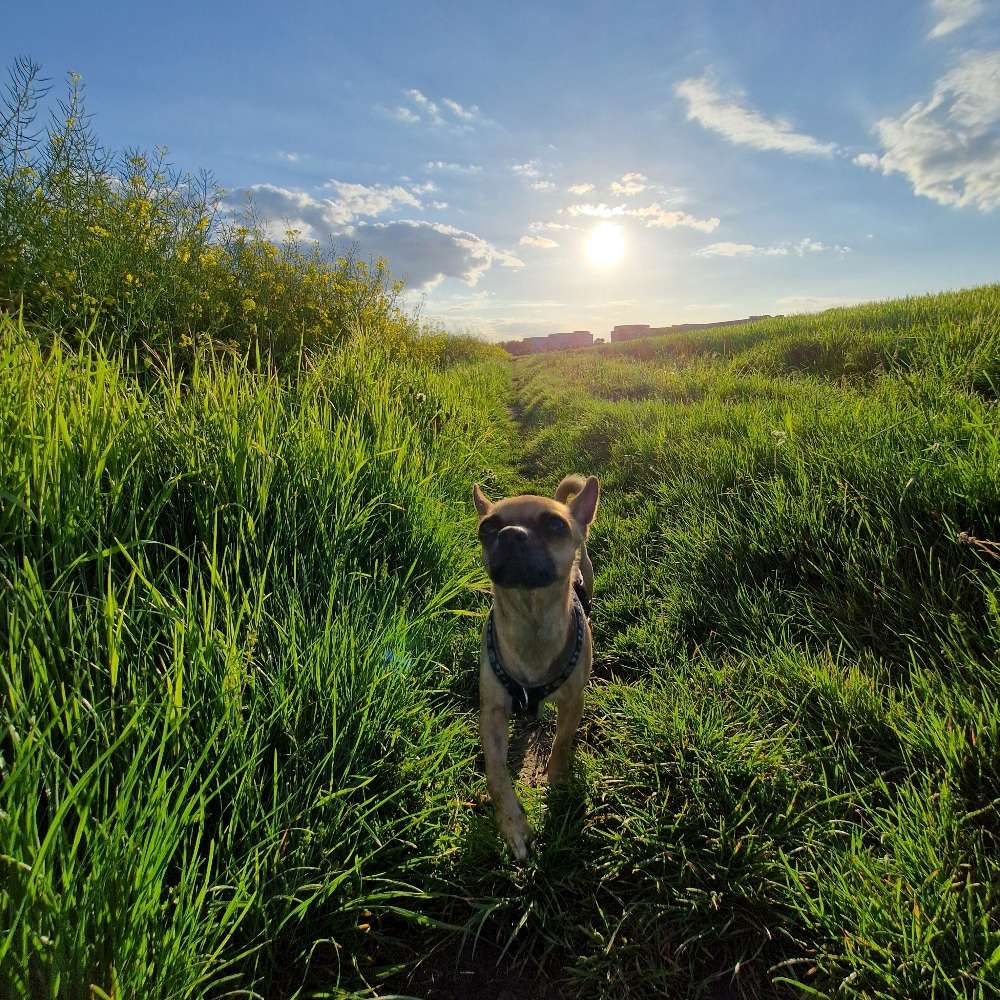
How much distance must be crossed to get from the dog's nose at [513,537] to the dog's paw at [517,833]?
100 centimetres

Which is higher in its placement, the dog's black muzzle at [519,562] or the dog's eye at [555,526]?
the dog's eye at [555,526]

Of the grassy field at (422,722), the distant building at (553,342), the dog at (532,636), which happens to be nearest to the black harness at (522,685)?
the dog at (532,636)

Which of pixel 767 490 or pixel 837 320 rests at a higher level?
pixel 837 320

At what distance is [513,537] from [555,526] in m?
0.24

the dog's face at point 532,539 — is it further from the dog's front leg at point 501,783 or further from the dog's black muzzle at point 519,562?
the dog's front leg at point 501,783

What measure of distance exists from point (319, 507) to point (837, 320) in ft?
39.0

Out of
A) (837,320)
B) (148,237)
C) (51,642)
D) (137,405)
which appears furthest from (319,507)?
(837,320)

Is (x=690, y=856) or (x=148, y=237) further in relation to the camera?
(x=148, y=237)

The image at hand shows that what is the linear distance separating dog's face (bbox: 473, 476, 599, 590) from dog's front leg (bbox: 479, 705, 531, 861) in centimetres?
58

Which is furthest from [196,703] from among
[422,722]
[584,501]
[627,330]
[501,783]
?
[627,330]

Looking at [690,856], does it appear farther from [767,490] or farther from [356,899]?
[767,490]

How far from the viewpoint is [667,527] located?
4.22 m

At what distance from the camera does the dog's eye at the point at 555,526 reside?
223 centimetres

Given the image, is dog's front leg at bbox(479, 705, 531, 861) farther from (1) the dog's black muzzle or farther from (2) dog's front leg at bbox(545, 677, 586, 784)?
(1) the dog's black muzzle
